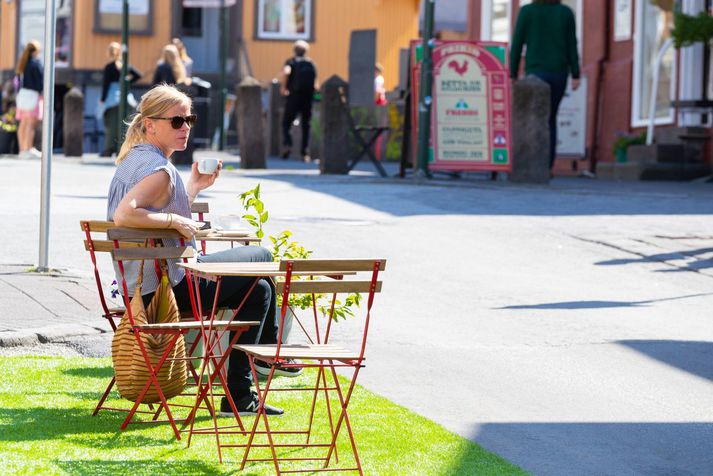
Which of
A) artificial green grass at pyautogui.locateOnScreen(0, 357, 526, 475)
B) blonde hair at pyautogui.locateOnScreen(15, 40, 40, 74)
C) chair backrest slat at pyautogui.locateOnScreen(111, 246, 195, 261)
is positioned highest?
blonde hair at pyautogui.locateOnScreen(15, 40, 40, 74)

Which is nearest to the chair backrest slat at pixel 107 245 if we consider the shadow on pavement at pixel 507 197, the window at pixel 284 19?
the shadow on pavement at pixel 507 197

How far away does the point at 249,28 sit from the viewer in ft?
127

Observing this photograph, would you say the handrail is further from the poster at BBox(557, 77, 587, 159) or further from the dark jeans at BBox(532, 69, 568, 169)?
the dark jeans at BBox(532, 69, 568, 169)

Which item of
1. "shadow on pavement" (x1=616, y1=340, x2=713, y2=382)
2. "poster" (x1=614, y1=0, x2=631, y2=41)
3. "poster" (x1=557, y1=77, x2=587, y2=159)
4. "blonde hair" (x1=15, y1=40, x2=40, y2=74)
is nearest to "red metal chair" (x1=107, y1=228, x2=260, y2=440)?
"shadow on pavement" (x1=616, y1=340, x2=713, y2=382)

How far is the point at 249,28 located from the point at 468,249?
1050 inches

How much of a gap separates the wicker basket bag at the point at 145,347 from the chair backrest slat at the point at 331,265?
1.14 metres

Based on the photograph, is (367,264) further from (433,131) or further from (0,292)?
(433,131)

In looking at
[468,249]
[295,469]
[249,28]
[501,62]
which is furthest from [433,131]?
[249,28]

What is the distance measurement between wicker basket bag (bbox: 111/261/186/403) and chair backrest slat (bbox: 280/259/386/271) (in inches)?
44.8

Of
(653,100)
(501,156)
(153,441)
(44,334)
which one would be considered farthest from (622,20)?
(153,441)

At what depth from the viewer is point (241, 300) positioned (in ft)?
21.4

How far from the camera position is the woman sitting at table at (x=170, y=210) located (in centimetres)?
637

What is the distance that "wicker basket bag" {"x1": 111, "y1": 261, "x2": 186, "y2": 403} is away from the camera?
638cm

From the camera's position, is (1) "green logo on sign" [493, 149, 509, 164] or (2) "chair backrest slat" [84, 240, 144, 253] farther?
(1) "green logo on sign" [493, 149, 509, 164]
